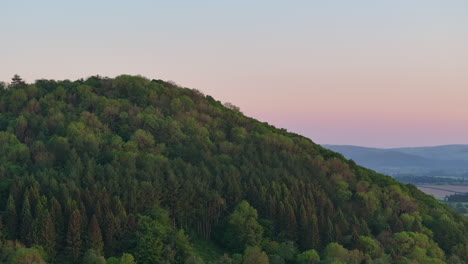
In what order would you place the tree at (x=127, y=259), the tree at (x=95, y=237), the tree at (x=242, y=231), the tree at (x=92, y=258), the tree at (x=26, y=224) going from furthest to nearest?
the tree at (x=242, y=231), the tree at (x=95, y=237), the tree at (x=26, y=224), the tree at (x=127, y=259), the tree at (x=92, y=258)

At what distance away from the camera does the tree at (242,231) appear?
126562 mm

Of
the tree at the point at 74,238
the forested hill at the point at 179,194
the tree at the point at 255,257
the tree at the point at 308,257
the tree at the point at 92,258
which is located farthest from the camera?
the tree at the point at 308,257

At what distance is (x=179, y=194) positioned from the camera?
134m

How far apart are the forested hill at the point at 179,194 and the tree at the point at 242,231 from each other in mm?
273

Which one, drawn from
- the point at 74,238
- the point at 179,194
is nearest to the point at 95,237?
the point at 74,238

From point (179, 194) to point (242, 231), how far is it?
20.0m

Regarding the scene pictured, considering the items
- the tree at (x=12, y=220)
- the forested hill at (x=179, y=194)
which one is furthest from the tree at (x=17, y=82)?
the tree at (x=12, y=220)

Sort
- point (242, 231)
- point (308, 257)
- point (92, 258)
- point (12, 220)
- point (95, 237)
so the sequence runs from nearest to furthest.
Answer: point (92, 258)
point (95, 237)
point (12, 220)
point (308, 257)
point (242, 231)

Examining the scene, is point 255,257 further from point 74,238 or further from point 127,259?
point 74,238

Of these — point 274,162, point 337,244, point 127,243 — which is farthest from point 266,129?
point 127,243

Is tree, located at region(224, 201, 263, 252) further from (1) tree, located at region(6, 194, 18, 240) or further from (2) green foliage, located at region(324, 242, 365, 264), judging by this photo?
(1) tree, located at region(6, 194, 18, 240)

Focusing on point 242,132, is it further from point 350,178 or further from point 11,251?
point 11,251

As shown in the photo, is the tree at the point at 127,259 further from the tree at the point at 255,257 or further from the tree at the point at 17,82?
the tree at the point at 17,82

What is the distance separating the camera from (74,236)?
360ft
